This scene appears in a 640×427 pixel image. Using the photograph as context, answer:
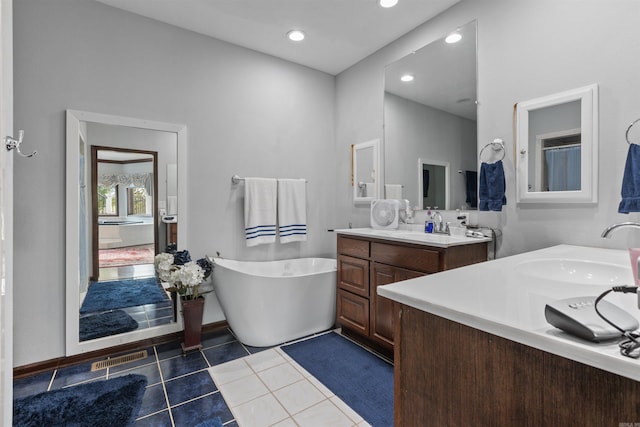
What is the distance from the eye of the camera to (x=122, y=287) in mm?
2436

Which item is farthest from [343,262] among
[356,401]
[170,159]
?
[170,159]

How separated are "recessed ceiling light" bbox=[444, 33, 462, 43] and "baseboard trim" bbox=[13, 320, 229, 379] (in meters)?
3.07

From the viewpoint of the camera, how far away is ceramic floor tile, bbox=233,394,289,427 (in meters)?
1.59

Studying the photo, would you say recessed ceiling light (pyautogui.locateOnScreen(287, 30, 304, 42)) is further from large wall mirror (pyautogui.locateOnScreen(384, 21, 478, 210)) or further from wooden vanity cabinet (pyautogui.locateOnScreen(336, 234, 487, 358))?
wooden vanity cabinet (pyautogui.locateOnScreen(336, 234, 487, 358))

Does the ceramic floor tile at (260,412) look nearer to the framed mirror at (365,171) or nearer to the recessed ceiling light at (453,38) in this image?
the framed mirror at (365,171)

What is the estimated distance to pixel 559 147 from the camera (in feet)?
5.79

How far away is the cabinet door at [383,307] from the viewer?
6.89 ft

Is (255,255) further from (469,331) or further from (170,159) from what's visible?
(469,331)

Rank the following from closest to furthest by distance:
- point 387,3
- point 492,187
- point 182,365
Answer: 1. point 492,187
2. point 182,365
3. point 387,3

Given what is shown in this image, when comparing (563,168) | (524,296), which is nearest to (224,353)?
(524,296)

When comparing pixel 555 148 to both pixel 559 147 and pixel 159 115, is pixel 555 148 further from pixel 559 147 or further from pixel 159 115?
pixel 159 115

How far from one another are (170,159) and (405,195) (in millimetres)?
2034

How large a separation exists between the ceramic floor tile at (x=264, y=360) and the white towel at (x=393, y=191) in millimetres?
1652

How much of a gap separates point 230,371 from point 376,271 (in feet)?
4.00
